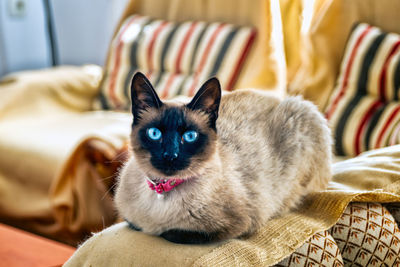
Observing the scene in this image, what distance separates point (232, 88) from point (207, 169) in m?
1.35

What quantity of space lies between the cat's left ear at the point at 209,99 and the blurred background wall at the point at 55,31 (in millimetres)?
2594

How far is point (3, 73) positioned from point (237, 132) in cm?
266

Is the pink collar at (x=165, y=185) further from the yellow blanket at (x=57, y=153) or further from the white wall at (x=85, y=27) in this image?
the white wall at (x=85, y=27)

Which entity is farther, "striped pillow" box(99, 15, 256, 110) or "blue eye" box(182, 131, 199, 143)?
"striped pillow" box(99, 15, 256, 110)

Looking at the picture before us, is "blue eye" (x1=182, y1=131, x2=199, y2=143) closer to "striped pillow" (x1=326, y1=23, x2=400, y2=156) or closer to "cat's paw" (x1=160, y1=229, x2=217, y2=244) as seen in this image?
"cat's paw" (x1=160, y1=229, x2=217, y2=244)

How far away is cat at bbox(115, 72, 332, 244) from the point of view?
2.85ft

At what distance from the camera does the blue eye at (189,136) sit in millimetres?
866

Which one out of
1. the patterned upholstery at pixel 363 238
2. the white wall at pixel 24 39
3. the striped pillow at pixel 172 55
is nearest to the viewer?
the patterned upholstery at pixel 363 238

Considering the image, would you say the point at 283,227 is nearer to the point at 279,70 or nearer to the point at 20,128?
the point at 279,70

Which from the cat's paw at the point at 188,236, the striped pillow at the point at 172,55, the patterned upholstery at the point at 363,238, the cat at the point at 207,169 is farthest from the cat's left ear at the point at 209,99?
the striped pillow at the point at 172,55

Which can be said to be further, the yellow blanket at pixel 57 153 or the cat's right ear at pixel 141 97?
the yellow blanket at pixel 57 153

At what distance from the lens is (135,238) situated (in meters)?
0.91

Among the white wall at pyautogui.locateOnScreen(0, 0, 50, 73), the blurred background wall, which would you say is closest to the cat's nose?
the blurred background wall

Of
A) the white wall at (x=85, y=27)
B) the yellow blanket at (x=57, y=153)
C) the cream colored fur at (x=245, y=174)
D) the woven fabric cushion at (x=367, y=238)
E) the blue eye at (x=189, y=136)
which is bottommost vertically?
the yellow blanket at (x=57, y=153)
